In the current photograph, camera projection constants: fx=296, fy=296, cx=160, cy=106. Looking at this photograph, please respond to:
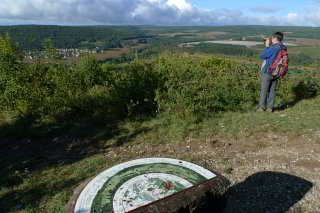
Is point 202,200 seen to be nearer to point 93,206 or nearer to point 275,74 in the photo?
point 93,206

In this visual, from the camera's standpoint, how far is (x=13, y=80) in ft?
29.3

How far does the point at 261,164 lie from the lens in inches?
228

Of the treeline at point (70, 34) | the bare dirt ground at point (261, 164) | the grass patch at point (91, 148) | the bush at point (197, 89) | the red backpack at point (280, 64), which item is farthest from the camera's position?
the treeline at point (70, 34)

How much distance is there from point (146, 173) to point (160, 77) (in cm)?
534

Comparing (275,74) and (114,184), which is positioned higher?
(275,74)

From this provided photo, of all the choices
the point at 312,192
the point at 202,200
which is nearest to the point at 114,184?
the point at 202,200

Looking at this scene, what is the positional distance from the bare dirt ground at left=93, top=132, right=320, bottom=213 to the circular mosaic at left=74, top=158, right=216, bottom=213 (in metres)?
1.14

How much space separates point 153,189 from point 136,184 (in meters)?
0.26

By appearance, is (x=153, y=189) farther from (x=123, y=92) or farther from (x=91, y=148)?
(x=123, y=92)

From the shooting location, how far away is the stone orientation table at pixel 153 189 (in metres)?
3.22

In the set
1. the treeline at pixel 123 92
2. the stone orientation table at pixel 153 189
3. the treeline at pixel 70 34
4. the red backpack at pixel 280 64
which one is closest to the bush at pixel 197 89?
the treeline at pixel 123 92

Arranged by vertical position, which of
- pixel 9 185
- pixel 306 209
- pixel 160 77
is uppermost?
pixel 160 77

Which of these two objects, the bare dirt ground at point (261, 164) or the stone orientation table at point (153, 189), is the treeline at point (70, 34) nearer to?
the bare dirt ground at point (261, 164)

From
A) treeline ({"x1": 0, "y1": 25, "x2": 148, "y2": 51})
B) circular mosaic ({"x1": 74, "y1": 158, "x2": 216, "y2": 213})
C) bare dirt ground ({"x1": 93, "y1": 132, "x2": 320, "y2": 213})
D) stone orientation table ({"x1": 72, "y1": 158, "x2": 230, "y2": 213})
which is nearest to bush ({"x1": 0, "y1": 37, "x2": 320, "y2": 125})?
bare dirt ground ({"x1": 93, "y1": 132, "x2": 320, "y2": 213})
